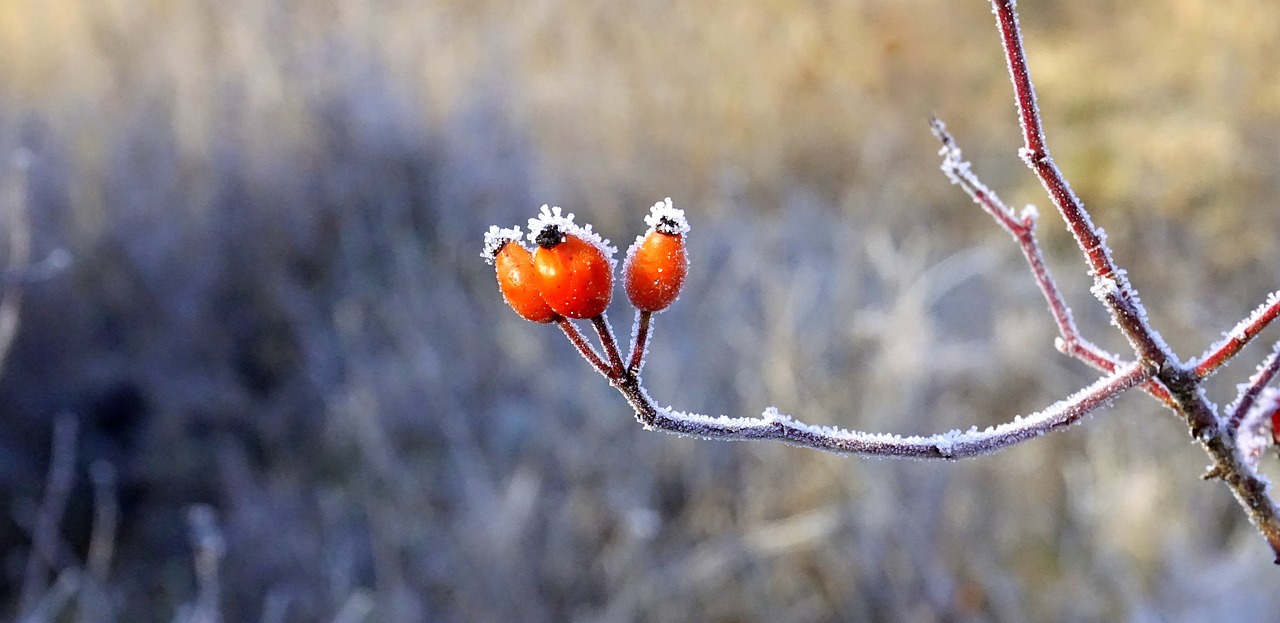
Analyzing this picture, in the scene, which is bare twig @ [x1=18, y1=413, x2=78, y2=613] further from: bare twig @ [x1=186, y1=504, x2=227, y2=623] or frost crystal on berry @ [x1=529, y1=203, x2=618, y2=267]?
frost crystal on berry @ [x1=529, y1=203, x2=618, y2=267]

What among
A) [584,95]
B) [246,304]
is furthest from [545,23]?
[246,304]

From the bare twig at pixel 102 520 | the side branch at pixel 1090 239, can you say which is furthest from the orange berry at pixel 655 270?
the bare twig at pixel 102 520

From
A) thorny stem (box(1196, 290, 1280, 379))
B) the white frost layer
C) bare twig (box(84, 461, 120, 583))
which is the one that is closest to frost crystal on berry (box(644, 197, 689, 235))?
the white frost layer

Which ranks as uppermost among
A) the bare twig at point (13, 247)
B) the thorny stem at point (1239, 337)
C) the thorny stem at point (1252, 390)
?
the bare twig at point (13, 247)

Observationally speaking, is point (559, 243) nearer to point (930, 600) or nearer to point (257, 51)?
point (930, 600)

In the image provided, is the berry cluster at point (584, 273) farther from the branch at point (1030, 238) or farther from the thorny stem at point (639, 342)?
the branch at point (1030, 238)

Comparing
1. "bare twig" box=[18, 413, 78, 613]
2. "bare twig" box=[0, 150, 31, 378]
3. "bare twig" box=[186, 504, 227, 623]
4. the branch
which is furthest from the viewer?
"bare twig" box=[0, 150, 31, 378]

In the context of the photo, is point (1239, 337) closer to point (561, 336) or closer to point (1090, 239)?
point (1090, 239)
